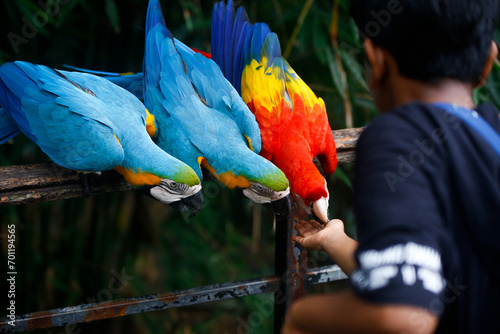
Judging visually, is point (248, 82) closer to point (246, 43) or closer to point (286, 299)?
point (246, 43)

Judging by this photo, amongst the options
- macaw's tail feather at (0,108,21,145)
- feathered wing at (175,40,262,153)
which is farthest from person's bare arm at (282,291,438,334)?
macaw's tail feather at (0,108,21,145)

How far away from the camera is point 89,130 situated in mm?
1091

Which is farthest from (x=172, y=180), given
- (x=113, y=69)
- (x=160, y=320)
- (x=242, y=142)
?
(x=160, y=320)

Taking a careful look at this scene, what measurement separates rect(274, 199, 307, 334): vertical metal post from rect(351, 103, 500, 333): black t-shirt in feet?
1.78

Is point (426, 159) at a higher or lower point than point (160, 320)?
higher

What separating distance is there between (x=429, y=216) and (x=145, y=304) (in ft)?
2.39

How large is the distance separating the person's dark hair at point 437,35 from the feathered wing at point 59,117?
706mm

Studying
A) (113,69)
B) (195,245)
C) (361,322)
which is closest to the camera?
(361,322)

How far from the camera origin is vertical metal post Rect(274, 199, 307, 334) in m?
1.08

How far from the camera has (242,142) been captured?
48.9 inches

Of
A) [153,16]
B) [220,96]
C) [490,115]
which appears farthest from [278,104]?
[490,115]

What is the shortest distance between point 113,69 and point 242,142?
0.95 meters

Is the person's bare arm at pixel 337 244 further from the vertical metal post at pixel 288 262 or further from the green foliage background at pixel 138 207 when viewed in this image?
the green foliage background at pixel 138 207

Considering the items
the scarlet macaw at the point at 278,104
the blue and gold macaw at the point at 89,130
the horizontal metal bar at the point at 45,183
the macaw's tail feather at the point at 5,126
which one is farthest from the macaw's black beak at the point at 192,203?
the macaw's tail feather at the point at 5,126
